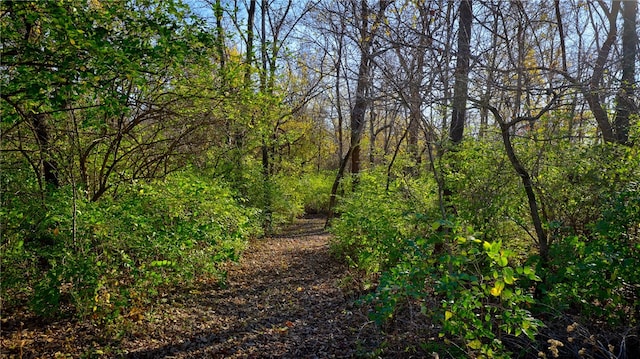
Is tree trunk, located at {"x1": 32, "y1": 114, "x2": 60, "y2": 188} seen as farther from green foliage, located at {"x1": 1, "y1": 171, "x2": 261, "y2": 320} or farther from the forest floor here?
the forest floor

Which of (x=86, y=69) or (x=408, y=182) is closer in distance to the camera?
Answer: (x=86, y=69)

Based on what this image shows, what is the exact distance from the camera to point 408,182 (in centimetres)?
582

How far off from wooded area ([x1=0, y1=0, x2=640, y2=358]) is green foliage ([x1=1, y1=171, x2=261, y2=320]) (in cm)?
2

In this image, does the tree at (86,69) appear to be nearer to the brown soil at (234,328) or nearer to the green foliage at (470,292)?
the brown soil at (234,328)

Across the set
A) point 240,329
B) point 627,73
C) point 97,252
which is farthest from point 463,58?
point 97,252

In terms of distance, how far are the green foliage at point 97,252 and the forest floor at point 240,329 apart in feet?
0.89

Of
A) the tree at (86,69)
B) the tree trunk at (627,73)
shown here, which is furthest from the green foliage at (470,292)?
the tree at (86,69)

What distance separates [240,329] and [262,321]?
11.9 inches

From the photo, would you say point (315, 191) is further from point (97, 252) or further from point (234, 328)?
point (97, 252)

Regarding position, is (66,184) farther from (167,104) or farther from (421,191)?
(421,191)

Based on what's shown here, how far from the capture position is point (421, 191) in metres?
5.61

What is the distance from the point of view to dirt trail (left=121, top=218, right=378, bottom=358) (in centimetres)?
363

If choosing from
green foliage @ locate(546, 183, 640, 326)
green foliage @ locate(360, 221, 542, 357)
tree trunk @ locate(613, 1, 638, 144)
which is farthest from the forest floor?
tree trunk @ locate(613, 1, 638, 144)

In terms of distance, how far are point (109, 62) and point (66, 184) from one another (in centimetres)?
246
